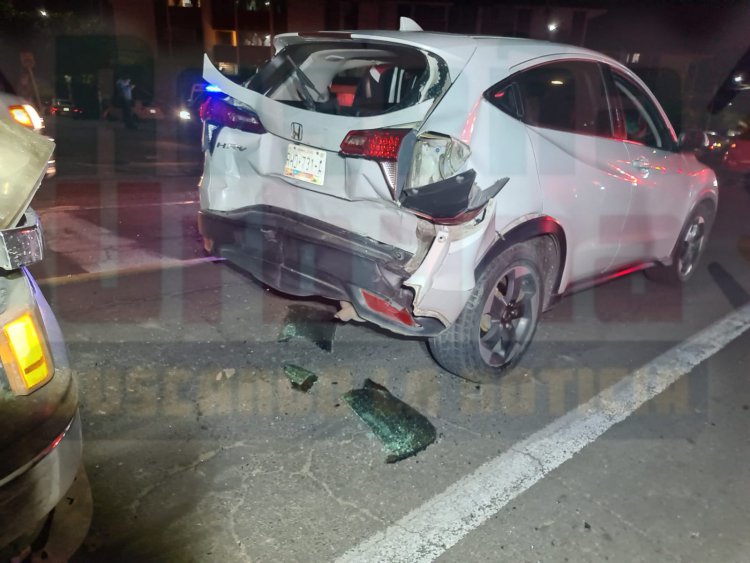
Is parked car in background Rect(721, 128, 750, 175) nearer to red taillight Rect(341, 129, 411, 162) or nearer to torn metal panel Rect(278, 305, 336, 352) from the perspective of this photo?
torn metal panel Rect(278, 305, 336, 352)

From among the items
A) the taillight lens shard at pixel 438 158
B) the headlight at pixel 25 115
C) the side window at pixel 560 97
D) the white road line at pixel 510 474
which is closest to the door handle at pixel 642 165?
the side window at pixel 560 97

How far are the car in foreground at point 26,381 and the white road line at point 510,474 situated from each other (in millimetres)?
1070

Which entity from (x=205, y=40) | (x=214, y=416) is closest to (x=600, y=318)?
(x=214, y=416)

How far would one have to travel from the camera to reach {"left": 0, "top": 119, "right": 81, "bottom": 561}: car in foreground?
1.61 metres

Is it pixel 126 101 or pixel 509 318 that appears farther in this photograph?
pixel 126 101

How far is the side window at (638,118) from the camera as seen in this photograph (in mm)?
3949

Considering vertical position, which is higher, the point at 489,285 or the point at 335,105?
the point at 335,105

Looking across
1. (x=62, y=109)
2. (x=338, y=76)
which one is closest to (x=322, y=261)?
(x=338, y=76)

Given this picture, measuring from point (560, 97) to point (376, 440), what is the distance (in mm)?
2206

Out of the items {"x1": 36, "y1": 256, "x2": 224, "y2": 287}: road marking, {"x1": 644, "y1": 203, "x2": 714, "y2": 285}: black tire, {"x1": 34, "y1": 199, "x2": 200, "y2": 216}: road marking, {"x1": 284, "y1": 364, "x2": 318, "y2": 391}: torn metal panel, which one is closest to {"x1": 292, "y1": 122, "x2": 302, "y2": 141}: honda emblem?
{"x1": 284, "y1": 364, "x2": 318, "y2": 391}: torn metal panel

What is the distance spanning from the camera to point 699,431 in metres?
3.18

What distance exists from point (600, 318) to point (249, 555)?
3441 mm

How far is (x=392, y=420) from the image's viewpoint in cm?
308

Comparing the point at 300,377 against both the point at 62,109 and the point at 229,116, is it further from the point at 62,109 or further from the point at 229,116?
the point at 62,109
